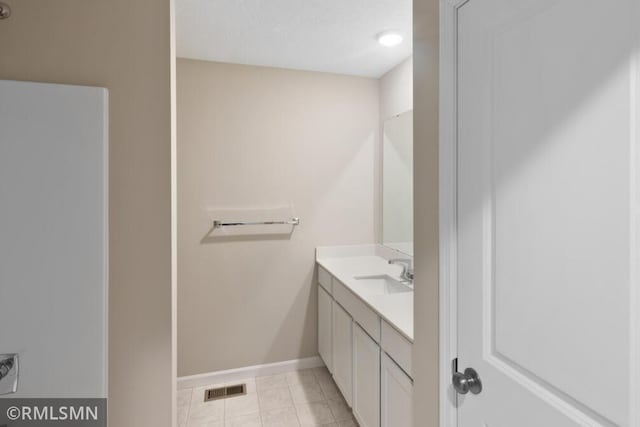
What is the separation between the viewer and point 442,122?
1.06 metres

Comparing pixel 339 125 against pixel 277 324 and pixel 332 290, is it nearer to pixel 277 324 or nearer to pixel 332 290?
pixel 332 290

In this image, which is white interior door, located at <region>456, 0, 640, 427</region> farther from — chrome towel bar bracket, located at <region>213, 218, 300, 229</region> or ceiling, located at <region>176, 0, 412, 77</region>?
chrome towel bar bracket, located at <region>213, 218, 300, 229</region>

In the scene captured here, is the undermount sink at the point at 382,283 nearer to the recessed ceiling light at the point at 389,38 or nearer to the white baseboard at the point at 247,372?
the white baseboard at the point at 247,372

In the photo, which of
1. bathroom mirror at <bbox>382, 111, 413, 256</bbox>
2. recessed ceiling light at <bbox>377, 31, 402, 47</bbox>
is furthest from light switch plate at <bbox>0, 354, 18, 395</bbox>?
recessed ceiling light at <bbox>377, 31, 402, 47</bbox>

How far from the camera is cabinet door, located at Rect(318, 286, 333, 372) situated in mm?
2436

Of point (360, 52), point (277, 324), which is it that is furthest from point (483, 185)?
point (277, 324)

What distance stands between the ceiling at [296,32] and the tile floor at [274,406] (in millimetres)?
2355

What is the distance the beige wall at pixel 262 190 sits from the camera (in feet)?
8.09

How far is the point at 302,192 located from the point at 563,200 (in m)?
2.06

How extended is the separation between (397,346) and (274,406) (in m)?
1.25

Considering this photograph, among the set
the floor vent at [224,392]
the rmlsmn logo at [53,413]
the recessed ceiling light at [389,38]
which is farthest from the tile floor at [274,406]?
the recessed ceiling light at [389,38]

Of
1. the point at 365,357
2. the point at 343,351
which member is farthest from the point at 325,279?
the point at 365,357

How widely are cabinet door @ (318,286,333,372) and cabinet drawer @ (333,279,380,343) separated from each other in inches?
9.0

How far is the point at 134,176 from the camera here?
1266 mm
